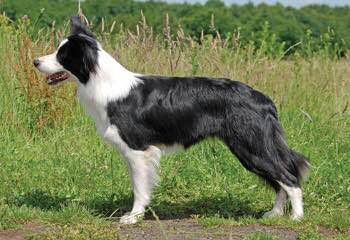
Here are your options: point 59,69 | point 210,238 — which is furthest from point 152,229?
point 59,69

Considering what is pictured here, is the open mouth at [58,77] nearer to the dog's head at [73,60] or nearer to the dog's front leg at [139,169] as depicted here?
the dog's head at [73,60]

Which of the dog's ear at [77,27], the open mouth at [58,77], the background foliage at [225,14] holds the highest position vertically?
the dog's ear at [77,27]

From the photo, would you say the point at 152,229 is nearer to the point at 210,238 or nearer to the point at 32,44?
the point at 210,238

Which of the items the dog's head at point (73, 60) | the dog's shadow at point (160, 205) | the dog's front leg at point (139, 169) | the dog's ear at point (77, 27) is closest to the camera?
the dog's head at point (73, 60)

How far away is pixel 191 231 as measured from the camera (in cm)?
532

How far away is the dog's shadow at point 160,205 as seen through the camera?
5926mm

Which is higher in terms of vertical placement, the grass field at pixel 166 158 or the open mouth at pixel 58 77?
the open mouth at pixel 58 77

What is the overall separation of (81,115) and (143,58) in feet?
4.38

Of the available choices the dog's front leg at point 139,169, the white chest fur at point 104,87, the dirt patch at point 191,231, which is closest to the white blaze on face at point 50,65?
the white chest fur at point 104,87

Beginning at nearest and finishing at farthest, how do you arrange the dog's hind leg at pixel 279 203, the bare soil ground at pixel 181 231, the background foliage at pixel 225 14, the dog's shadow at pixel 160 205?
the bare soil ground at pixel 181 231 → the dog's hind leg at pixel 279 203 → the dog's shadow at pixel 160 205 → the background foliage at pixel 225 14

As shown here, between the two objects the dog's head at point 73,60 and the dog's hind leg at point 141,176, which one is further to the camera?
the dog's hind leg at point 141,176

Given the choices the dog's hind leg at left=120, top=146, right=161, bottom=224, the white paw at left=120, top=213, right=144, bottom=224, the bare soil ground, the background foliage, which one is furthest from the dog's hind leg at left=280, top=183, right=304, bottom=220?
the background foliage

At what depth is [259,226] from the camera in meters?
5.51

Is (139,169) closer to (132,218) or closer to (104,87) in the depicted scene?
(132,218)
